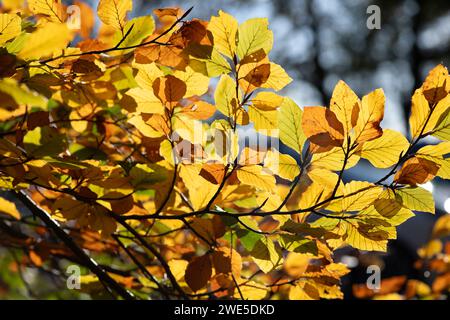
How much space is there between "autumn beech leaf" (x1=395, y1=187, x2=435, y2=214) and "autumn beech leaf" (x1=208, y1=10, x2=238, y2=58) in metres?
0.25

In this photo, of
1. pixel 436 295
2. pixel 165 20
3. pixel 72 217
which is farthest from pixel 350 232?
pixel 436 295

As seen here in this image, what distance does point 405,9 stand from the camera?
9.70m

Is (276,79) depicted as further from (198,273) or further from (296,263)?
(296,263)

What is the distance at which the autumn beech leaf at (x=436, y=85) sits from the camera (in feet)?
1.79

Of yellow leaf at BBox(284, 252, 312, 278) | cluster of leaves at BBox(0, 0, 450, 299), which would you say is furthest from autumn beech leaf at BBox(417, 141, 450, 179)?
yellow leaf at BBox(284, 252, 312, 278)

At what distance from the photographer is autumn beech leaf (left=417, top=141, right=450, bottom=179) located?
0.57 meters

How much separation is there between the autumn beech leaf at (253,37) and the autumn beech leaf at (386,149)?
16 centimetres

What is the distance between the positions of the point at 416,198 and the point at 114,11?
0.41 m

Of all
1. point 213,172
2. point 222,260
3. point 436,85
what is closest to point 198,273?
point 222,260

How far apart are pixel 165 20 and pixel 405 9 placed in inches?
387

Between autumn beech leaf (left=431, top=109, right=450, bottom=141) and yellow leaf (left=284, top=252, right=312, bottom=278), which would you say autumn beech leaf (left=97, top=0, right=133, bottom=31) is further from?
yellow leaf (left=284, top=252, right=312, bottom=278)

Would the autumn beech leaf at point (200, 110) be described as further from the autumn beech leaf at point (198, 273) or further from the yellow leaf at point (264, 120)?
the autumn beech leaf at point (198, 273)

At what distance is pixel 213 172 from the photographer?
604 mm
